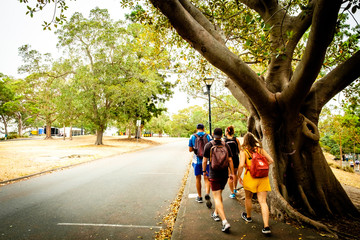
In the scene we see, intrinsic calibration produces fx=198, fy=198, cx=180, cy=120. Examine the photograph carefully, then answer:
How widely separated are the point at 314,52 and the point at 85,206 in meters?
6.02

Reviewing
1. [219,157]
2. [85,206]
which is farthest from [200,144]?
[85,206]

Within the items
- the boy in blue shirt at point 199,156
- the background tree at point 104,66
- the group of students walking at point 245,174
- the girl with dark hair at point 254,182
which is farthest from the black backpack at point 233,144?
the background tree at point 104,66

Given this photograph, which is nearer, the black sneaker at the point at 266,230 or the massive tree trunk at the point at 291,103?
the black sneaker at the point at 266,230

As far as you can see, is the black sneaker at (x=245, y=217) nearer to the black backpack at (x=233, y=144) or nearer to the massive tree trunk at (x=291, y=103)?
the massive tree trunk at (x=291, y=103)

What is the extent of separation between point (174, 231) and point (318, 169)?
3.88 metres

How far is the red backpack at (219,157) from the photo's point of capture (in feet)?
12.6

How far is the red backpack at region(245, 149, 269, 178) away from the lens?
11.7ft

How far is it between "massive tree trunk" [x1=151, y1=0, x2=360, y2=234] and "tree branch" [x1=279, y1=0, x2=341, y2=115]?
17 mm

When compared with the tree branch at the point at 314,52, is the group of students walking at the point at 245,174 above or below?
below

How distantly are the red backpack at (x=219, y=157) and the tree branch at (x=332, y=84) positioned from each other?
2894mm

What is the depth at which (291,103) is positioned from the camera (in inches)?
170

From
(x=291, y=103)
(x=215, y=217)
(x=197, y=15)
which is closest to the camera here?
(x=215, y=217)

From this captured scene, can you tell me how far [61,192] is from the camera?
6.26 metres

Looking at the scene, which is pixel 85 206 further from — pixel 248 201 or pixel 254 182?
pixel 254 182
